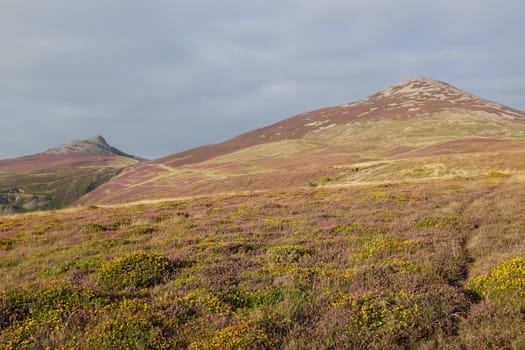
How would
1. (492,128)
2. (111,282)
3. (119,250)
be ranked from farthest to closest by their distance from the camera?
(492,128) < (119,250) < (111,282)

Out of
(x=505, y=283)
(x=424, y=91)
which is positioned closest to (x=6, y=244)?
(x=505, y=283)

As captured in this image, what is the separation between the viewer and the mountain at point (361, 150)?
166 ft

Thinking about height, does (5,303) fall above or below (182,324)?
above

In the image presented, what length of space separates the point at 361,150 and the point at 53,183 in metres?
148

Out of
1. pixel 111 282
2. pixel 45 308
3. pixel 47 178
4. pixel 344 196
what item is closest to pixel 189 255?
pixel 111 282

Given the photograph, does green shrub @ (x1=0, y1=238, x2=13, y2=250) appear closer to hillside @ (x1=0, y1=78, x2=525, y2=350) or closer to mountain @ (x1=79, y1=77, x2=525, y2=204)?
hillside @ (x1=0, y1=78, x2=525, y2=350)

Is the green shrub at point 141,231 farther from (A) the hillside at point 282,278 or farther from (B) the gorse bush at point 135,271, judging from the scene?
(B) the gorse bush at point 135,271

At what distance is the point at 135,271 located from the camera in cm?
920

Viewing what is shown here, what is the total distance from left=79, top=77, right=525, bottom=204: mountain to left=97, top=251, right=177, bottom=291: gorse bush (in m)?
39.1

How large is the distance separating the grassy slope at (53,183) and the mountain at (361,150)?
116 feet

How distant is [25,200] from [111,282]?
16759 cm

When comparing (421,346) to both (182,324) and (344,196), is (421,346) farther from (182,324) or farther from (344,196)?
(344,196)

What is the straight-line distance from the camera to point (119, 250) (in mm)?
12508

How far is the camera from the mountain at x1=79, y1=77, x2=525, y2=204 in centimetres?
5069
